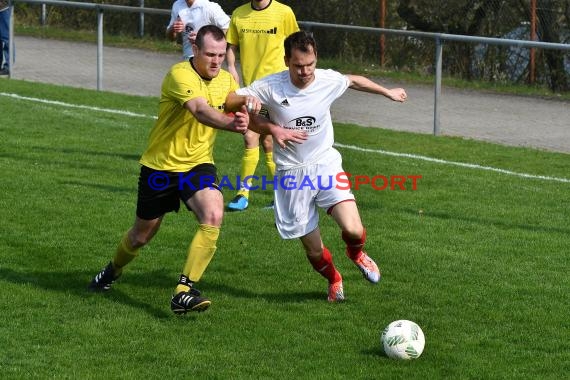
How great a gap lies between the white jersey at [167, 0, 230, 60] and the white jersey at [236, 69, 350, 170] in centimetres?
536

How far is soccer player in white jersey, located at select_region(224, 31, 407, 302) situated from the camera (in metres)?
8.58

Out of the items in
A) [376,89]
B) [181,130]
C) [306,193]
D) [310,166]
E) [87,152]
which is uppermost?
[376,89]

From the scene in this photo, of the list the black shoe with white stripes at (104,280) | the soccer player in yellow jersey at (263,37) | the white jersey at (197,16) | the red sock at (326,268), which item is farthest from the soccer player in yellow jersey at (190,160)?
the white jersey at (197,16)

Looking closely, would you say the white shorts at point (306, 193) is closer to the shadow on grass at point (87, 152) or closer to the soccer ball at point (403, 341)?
the soccer ball at point (403, 341)

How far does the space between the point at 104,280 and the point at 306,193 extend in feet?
5.26

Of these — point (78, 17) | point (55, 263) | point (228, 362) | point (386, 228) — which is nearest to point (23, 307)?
point (55, 263)

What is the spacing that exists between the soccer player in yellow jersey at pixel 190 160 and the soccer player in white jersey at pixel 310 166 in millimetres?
346

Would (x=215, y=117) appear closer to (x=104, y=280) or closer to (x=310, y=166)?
(x=310, y=166)

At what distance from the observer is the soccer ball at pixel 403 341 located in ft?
24.0

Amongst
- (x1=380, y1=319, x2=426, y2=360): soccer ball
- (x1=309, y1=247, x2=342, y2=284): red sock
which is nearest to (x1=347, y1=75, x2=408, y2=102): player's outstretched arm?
(x1=309, y1=247, x2=342, y2=284): red sock

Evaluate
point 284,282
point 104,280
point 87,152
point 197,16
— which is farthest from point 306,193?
point 87,152

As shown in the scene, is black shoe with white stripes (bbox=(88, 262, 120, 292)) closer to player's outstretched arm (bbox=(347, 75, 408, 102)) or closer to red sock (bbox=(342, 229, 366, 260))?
red sock (bbox=(342, 229, 366, 260))

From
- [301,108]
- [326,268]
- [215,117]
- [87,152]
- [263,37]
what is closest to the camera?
[215,117]

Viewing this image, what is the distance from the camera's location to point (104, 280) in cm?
886
